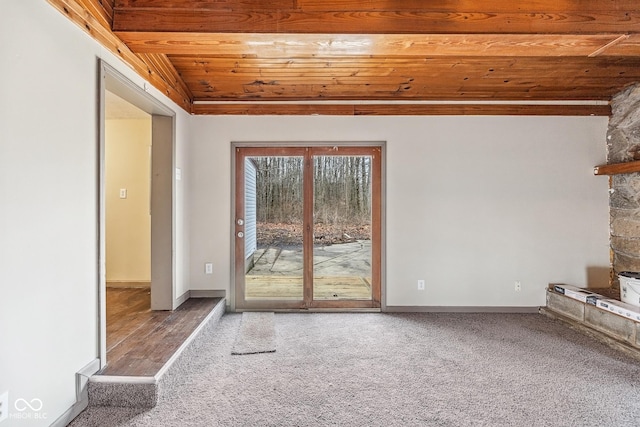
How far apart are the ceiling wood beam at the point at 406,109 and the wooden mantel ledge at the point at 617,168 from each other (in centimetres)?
67

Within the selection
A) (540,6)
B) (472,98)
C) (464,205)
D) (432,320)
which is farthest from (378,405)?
(472,98)

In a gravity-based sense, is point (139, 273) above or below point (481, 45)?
below

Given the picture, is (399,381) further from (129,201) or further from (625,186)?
(129,201)

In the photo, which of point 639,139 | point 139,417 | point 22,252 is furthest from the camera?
point 639,139

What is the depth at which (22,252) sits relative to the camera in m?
1.61

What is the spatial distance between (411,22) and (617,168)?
119 inches

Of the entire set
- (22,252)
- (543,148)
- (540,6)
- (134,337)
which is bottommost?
(134,337)

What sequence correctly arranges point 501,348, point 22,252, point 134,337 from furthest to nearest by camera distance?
point 501,348 → point 134,337 → point 22,252

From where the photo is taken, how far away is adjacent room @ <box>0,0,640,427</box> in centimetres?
189

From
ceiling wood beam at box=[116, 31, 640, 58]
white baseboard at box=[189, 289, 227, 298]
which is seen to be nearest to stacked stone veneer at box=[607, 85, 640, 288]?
ceiling wood beam at box=[116, 31, 640, 58]

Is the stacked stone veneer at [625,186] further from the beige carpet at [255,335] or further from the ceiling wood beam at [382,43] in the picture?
the beige carpet at [255,335]

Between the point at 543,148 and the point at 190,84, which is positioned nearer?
the point at 190,84

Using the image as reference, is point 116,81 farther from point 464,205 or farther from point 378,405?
point 464,205

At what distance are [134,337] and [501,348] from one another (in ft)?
10.5
